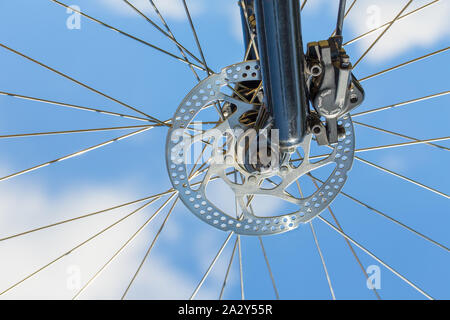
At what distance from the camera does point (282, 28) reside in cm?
223

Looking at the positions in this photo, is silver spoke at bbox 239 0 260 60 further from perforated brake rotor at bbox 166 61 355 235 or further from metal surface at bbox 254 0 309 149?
metal surface at bbox 254 0 309 149

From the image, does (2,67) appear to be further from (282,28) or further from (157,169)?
(282,28)

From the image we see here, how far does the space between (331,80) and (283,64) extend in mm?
213

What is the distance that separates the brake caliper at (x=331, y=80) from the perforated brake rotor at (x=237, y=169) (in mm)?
262

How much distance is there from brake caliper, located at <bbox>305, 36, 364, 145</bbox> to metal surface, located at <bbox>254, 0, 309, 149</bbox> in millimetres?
56

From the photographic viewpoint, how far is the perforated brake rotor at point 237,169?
2.64m

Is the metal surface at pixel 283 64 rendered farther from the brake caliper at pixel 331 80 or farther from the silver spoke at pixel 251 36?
the silver spoke at pixel 251 36

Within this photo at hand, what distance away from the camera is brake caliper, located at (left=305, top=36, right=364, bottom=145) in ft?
7.61

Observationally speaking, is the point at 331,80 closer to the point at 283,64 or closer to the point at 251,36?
the point at 283,64

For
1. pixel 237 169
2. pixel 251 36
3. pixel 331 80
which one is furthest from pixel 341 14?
pixel 237 169

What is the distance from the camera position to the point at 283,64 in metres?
2.30

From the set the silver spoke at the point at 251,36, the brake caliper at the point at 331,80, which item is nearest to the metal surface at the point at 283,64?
the brake caliper at the point at 331,80

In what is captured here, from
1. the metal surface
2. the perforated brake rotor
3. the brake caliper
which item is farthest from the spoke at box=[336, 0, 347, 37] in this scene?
the perforated brake rotor
